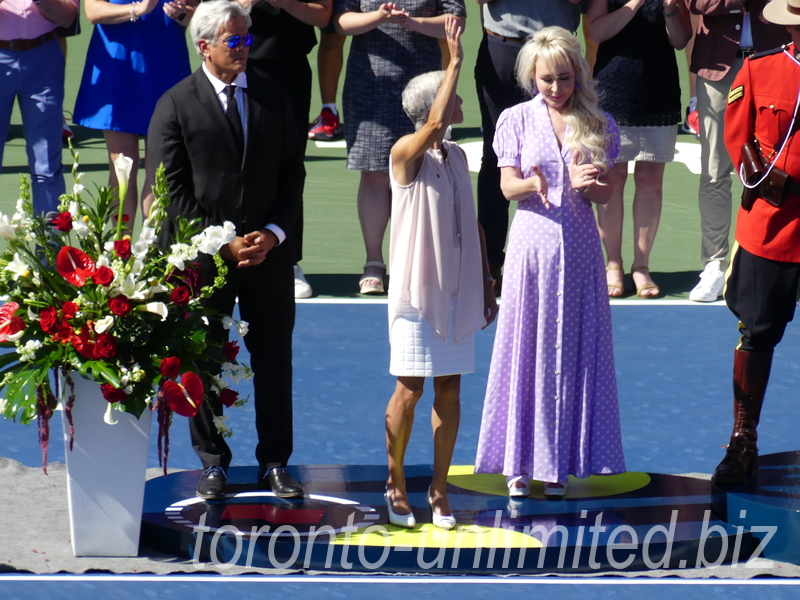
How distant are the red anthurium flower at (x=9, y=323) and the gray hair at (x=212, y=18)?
1.42 meters

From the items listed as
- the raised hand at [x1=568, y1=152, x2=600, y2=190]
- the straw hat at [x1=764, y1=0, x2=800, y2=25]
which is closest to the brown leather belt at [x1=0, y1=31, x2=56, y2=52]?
the raised hand at [x1=568, y1=152, x2=600, y2=190]

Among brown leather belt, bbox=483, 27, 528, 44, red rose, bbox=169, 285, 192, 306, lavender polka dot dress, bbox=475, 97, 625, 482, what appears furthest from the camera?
brown leather belt, bbox=483, 27, 528, 44

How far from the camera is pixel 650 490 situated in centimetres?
624

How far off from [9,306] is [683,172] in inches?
396

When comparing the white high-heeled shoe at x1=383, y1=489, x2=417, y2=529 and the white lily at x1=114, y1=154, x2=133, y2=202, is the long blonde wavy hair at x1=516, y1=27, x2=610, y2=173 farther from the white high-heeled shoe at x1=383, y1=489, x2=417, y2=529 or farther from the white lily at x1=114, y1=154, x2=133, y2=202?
the white lily at x1=114, y1=154, x2=133, y2=202

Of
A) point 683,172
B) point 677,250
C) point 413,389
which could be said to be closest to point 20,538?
point 413,389

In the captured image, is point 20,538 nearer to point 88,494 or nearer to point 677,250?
point 88,494

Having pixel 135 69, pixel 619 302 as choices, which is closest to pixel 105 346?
pixel 135 69

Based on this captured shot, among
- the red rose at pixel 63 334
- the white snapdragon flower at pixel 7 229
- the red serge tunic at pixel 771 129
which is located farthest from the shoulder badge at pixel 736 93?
the white snapdragon flower at pixel 7 229

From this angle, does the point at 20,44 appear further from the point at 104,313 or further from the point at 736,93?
the point at 736,93

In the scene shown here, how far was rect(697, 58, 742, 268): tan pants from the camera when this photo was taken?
9.60 meters

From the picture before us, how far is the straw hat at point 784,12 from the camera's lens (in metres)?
5.78

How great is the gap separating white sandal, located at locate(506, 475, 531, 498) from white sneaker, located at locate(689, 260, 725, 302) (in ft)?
12.8

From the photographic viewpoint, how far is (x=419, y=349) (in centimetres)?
568
